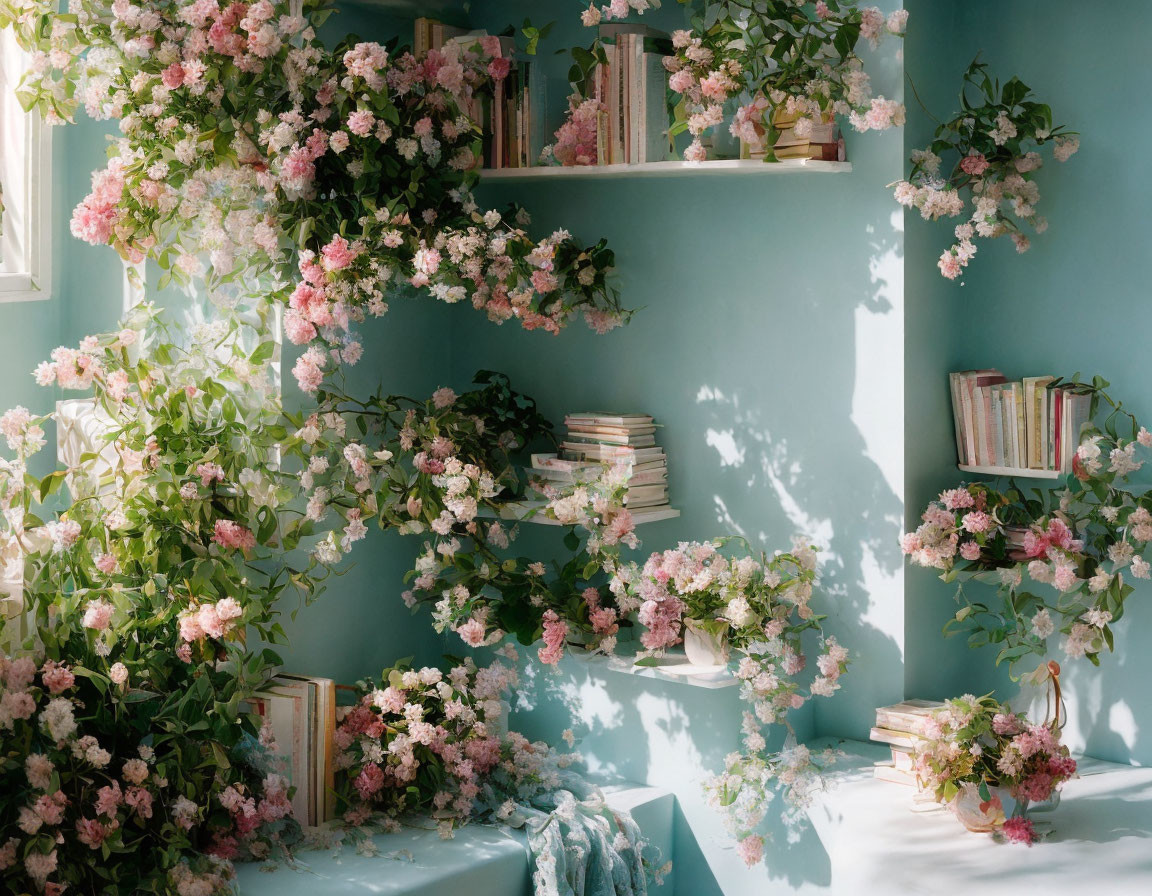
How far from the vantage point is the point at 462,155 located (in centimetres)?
338

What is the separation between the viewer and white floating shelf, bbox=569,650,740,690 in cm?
328

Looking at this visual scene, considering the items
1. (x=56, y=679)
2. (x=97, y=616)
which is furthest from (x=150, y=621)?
(x=56, y=679)

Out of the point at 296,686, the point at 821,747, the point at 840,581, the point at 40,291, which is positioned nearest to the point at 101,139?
the point at 40,291

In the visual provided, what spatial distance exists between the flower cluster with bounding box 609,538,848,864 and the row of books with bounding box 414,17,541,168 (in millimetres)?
1242

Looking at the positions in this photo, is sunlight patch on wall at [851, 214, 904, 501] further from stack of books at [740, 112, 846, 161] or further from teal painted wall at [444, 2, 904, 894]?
stack of books at [740, 112, 846, 161]

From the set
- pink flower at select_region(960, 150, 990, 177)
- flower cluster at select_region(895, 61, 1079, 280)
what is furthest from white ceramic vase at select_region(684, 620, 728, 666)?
pink flower at select_region(960, 150, 990, 177)

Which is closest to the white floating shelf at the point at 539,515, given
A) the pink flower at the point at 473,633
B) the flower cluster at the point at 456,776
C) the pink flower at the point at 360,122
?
the pink flower at the point at 473,633

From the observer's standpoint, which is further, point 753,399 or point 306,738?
point 753,399

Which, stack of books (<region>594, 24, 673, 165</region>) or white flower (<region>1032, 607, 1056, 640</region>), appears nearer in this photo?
white flower (<region>1032, 607, 1056, 640</region>)

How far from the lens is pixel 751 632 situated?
3.29 metres

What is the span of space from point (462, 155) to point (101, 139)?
99 cm

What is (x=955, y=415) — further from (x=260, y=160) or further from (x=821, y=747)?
(x=260, y=160)

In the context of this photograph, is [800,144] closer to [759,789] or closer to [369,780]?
[759,789]

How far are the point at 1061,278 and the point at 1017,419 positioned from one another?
0.44m
